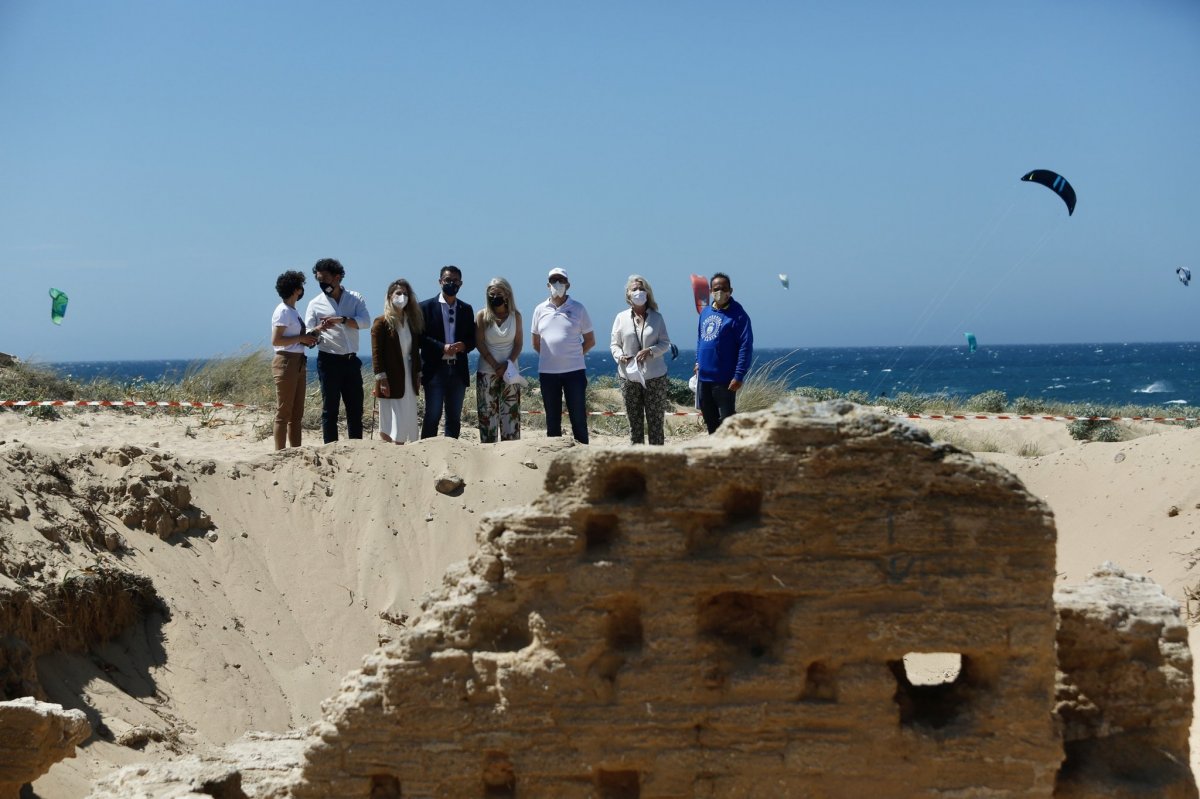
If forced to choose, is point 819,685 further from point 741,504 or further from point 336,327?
point 336,327

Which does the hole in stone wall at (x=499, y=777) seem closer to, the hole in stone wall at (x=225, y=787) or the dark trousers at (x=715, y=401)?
the hole in stone wall at (x=225, y=787)

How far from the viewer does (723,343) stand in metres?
10.2

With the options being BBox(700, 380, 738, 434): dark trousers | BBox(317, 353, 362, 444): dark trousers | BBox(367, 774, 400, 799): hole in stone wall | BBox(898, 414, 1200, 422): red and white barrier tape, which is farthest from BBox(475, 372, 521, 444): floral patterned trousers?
BBox(898, 414, 1200, 422): red and white barrier tape

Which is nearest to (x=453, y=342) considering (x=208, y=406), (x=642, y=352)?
(x=642, y=352)

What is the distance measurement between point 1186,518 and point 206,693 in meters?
10.6

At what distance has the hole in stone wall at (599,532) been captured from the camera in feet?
19.0

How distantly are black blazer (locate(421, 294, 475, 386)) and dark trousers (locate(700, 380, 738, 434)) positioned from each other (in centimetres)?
242

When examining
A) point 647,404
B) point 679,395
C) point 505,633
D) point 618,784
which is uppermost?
point 647,404

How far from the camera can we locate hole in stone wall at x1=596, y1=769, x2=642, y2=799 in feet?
19.2

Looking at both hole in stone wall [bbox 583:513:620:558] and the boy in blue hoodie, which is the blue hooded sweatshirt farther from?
hole in stone wall [bbox 583:513:620:558]

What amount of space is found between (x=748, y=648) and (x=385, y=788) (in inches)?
82.2

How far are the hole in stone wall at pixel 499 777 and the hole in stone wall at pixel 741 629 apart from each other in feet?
3.80

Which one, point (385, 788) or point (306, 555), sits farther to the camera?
point (306, 555)

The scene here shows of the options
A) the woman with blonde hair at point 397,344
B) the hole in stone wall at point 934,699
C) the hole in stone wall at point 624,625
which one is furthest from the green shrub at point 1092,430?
the hole in stone wall at point 624,625
